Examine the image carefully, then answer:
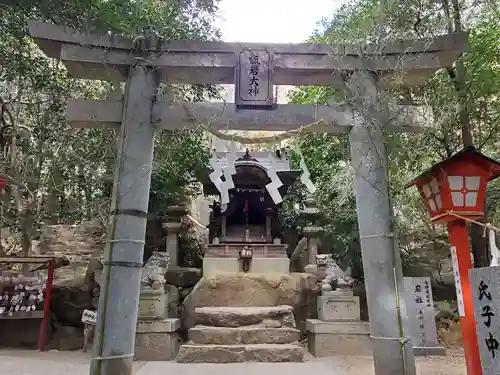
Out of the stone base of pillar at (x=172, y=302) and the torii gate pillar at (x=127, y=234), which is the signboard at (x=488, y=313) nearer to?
the torii gate pillar at (x=127, y=234)

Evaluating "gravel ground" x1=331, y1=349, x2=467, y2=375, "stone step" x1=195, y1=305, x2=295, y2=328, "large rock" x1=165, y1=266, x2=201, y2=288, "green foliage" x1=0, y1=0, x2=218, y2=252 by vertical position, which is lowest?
"gravel ground" x1=331, y1=349, x2=467, y2=375

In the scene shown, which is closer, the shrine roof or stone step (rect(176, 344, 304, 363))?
stone step (rect(176, 344, 304, 363))

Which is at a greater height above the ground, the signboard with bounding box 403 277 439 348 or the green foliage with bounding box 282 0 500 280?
the green foliage with bounding box 282 0 500 280

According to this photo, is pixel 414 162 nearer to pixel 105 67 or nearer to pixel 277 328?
pixel 277 328

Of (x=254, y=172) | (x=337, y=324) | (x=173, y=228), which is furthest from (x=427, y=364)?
(x=254, y=172)

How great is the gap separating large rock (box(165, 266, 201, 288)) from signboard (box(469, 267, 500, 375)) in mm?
7711

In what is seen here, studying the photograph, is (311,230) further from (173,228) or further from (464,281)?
(464,281)

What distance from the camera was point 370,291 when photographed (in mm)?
3812

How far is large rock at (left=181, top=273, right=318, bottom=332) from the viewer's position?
28.5 feet

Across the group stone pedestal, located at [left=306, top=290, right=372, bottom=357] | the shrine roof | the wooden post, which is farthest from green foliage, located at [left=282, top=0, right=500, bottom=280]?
stone pedestal, located at [left=306, top=290, right=372, bottom=357]

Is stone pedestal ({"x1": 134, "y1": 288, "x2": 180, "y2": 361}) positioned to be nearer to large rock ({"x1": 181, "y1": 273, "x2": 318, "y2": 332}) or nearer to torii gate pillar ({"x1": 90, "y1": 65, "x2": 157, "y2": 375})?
large rock ({"x1": 181, "y1": 273, "x2": 318, "y2": 332})

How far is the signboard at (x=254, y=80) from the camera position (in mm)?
4238

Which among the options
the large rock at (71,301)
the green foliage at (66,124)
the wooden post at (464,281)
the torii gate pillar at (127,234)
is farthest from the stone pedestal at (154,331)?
the wooden post at (464,281)

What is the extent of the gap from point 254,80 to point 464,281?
2951 mm
